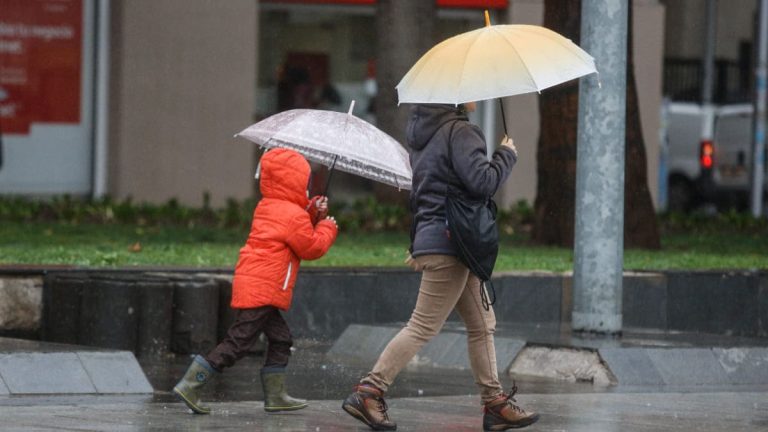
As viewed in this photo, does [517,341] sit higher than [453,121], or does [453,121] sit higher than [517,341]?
[453,121]

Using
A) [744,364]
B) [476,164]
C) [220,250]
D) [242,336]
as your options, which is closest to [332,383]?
[242,336]

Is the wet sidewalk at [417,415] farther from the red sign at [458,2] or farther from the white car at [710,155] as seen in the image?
the white car at [710,155]

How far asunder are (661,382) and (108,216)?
26.6 ft

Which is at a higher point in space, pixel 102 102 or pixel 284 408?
pixel 102 102

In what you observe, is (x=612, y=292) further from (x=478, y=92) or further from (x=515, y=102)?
(x=515, y=102)

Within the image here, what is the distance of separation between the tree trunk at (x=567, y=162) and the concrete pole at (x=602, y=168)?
3699mm

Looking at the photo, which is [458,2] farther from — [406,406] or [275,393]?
[275,393]

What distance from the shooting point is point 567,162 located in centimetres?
1405

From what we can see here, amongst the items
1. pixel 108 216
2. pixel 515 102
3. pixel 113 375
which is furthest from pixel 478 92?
pixel 515 102

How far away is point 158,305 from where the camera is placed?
10.2 meters

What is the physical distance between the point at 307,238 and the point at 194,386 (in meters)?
0.84


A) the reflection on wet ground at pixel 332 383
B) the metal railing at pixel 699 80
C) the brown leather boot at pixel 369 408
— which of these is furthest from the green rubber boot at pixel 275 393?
the metal railing at pixel 699 80

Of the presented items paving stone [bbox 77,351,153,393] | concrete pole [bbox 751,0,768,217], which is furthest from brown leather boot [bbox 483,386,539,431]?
concrete pole [bbox 751,0,768,217]

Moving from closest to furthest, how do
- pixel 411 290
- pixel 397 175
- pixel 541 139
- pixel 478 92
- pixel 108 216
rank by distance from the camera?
pixel 478 92 < pixel 397 175 < pixel 411 290 < pixel 541 139 < pixel 108 216
